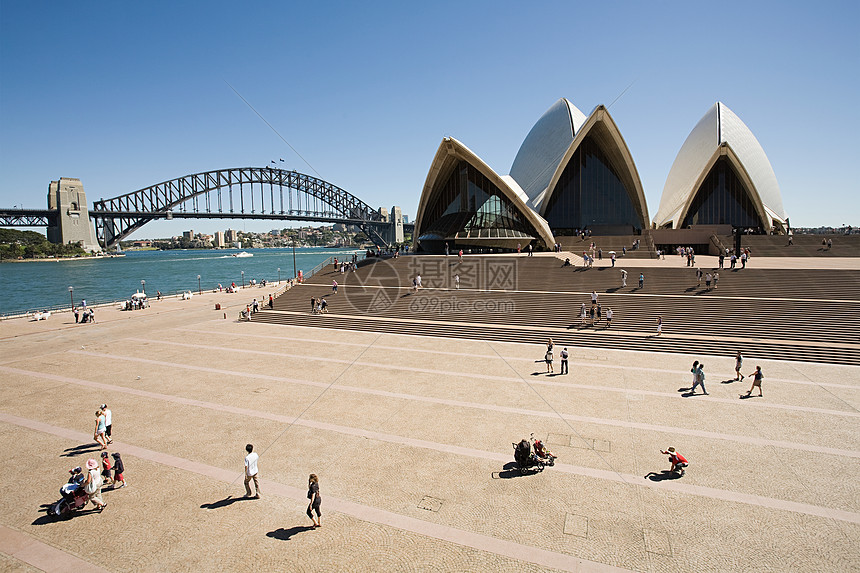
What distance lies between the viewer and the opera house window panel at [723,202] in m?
38.7

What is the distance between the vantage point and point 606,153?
1545 inches

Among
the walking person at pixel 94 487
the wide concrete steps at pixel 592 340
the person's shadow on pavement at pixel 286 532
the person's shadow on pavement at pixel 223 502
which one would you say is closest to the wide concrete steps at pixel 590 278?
the wide concrete steps at pixel 592 340

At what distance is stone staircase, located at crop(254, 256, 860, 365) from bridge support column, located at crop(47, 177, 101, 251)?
97123 mm

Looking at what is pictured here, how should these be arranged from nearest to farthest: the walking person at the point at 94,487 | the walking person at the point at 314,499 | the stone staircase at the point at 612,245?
the walking person at the point at 314,499, the walking person at the point at 94,487, the stone staircase at the point at 612,245

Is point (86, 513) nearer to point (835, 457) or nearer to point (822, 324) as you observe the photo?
point (835, 457)

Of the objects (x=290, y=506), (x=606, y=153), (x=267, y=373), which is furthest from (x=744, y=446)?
(x=606, y=153)

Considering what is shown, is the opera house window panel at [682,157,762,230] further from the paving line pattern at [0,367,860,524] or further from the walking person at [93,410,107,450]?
the walking person at [93,410,107,450]

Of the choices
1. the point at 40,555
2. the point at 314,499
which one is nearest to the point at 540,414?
the point at 314,499

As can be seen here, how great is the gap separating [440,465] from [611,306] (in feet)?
45.5

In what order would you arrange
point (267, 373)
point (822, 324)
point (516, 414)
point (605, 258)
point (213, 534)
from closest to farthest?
point (213, 534) → point (516, 414) → point (267, 373) → point (822, 324) → point (605, 258)

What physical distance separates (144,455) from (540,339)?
1340 cm

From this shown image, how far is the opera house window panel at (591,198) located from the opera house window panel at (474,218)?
6749 millimetres

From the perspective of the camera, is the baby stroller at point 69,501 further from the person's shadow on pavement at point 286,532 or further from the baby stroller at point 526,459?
the baby stroller at point 526,459

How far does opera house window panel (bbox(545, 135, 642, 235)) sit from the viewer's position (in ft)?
131
